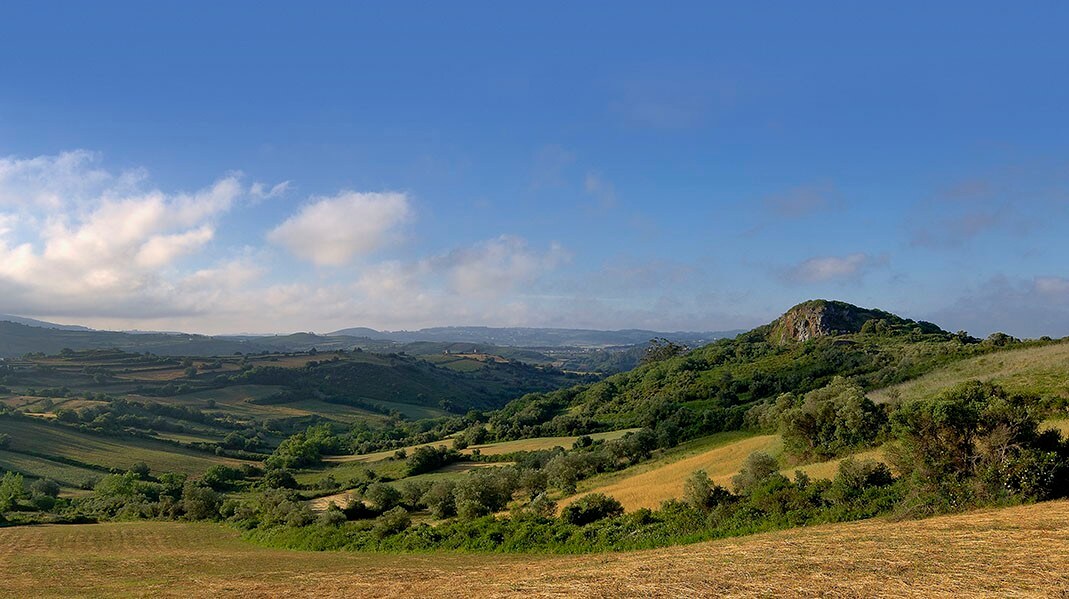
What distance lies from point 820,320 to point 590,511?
139 meters

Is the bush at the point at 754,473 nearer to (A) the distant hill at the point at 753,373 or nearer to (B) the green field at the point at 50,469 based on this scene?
(A) the distant hill at the point at 753,373

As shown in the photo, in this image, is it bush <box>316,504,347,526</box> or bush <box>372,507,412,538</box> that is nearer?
bush <box>372,507,412,538</box>

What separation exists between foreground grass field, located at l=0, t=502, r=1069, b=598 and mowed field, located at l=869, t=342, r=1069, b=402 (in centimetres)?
2356

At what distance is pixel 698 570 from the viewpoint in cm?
1577

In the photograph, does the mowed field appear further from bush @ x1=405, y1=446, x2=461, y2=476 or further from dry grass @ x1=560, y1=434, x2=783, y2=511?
bush @ x1=405, y1=446, x2=461, y2=476

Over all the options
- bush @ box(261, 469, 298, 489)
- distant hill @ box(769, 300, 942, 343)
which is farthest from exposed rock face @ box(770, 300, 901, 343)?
bush @ box(261, 469, 298, 489)

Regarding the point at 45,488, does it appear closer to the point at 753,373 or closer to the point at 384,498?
the point at 384,498

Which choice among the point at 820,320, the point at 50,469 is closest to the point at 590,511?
the point at 50,469

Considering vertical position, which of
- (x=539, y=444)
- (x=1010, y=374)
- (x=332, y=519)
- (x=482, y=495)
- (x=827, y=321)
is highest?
(x=827, y=321)

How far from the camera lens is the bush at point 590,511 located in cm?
3041

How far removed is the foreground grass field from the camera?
43.0 ft

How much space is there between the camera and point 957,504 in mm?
20281

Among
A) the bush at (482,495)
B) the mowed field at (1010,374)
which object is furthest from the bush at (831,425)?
the bush at (482,495)

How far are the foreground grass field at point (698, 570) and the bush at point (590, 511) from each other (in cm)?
600
